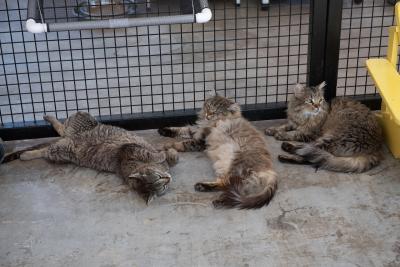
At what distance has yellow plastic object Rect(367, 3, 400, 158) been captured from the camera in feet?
11.1

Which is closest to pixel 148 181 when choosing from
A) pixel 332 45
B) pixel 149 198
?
pixel 149 198

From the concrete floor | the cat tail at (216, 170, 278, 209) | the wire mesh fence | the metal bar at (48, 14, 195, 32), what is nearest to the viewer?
the concrete floor

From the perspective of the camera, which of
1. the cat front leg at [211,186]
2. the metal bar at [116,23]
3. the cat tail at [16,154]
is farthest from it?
the cat tail at [16,154]

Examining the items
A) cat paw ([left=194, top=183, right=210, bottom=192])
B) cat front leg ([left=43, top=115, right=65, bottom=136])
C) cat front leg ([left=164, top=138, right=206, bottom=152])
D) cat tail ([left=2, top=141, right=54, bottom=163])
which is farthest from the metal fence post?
cat tail ([left=2, top=141, right=54, bottom=163])

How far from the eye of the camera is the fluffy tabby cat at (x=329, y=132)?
3529mm

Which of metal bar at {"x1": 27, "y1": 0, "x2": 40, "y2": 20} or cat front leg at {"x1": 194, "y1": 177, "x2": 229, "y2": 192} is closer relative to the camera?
metal bar at {"x1": 27, "y1": 0, "x2": 40, "y2": 20}

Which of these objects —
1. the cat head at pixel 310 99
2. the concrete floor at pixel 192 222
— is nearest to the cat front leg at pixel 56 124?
the concrete floor at pixel 192 222

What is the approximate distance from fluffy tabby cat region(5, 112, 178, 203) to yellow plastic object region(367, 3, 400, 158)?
4.04 ft

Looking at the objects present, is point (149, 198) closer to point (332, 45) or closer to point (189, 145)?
point (189, 145)

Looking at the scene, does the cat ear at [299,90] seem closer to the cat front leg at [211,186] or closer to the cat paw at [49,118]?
the cat front leg at [211,186]

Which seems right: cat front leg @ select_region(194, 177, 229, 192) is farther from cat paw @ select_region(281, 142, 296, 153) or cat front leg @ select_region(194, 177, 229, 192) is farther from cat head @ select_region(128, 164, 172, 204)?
cat paw @ select_region(281, 142, 296, 153)

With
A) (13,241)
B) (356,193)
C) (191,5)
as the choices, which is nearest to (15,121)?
(13,241)

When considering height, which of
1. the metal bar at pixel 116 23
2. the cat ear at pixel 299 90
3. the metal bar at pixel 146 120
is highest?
the metal bar at pixel 116 23

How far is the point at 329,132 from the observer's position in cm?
373
